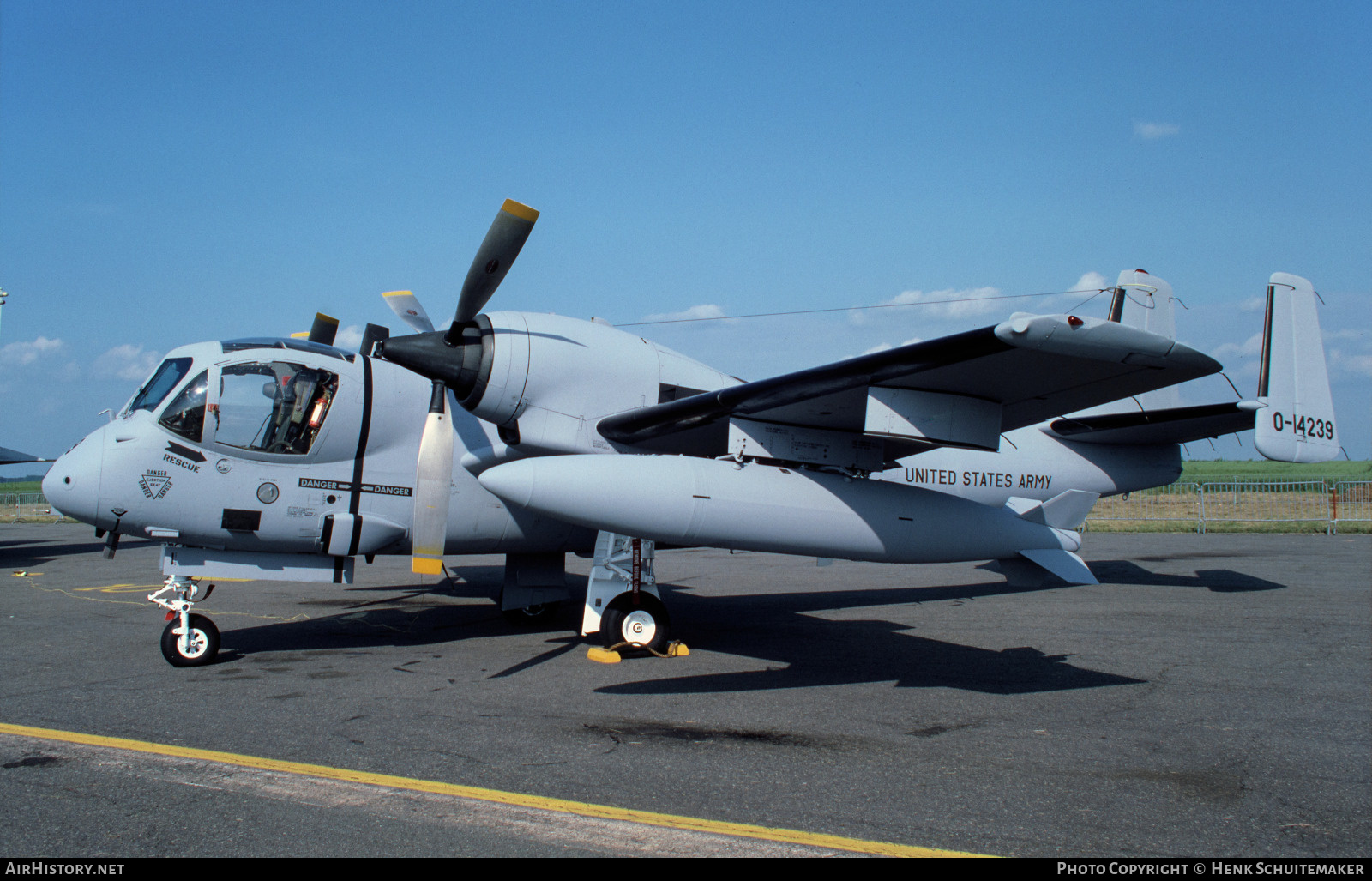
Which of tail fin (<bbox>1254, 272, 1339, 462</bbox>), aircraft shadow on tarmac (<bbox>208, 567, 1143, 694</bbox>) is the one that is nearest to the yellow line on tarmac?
aircraft shadow on tarmac (<bbox>208, 567, 1143, 694</bbox>)

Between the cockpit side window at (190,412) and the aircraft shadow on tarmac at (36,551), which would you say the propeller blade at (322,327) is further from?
the aircraft shadow on tarmac at (36,551)

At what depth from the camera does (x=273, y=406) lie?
835 centimetres

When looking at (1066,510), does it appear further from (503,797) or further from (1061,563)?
(503,797)

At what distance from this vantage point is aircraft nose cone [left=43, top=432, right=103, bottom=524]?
776 centimetres

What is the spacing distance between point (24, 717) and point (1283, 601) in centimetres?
1463

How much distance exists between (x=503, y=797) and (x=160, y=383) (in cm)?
636

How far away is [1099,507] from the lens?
35562 mm

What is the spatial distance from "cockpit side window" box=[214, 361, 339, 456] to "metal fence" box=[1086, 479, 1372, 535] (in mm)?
26109

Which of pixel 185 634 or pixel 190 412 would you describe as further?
pixel 190 412

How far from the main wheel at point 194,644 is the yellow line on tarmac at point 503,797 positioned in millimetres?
2084

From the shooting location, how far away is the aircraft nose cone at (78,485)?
306 inches

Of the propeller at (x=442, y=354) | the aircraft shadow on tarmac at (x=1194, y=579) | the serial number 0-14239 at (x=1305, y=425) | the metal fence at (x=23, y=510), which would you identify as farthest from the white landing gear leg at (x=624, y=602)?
the metal fence at (x=23, y=510)

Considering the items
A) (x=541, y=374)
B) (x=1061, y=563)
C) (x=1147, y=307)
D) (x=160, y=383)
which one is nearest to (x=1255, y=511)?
(x=1147, y=307)
